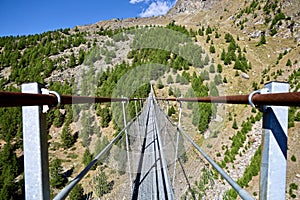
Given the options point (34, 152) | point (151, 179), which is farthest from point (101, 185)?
point (34, 152)

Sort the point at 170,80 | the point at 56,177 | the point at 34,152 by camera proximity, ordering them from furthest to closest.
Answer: the point at 170,80 < the point at 56,177 < the point at 34,152

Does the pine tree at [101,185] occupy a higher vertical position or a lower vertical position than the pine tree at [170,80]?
lower

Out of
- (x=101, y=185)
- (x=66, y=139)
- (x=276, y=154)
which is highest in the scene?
(x=276, y=154)

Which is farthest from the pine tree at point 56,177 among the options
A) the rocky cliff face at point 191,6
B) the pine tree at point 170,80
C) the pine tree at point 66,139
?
the rocky cliff face at point 191,6

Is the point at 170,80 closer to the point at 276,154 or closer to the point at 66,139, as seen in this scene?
the point at 66,139

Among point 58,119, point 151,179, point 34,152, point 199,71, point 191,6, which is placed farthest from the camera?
point 191,6

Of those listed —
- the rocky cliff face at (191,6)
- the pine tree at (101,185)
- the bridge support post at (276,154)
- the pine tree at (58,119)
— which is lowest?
the pine tree at (58,119)

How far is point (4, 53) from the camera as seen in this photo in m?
33.2

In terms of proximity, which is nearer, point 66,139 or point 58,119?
point 66,139

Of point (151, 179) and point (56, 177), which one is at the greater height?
point (151, 179)

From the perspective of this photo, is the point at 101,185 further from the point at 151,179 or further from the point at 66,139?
the point at 66,139

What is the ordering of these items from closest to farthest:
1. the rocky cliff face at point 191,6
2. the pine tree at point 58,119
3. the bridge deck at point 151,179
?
the bridge deck at point 151,179 → the pine tree at point 58,119 → the rocky cliff face at point 191,6

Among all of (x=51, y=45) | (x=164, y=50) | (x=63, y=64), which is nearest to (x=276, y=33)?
(x=164, y=50)

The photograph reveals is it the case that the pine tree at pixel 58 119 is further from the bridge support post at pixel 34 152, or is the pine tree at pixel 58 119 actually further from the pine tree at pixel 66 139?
the bridge support post at pixel 34 152
